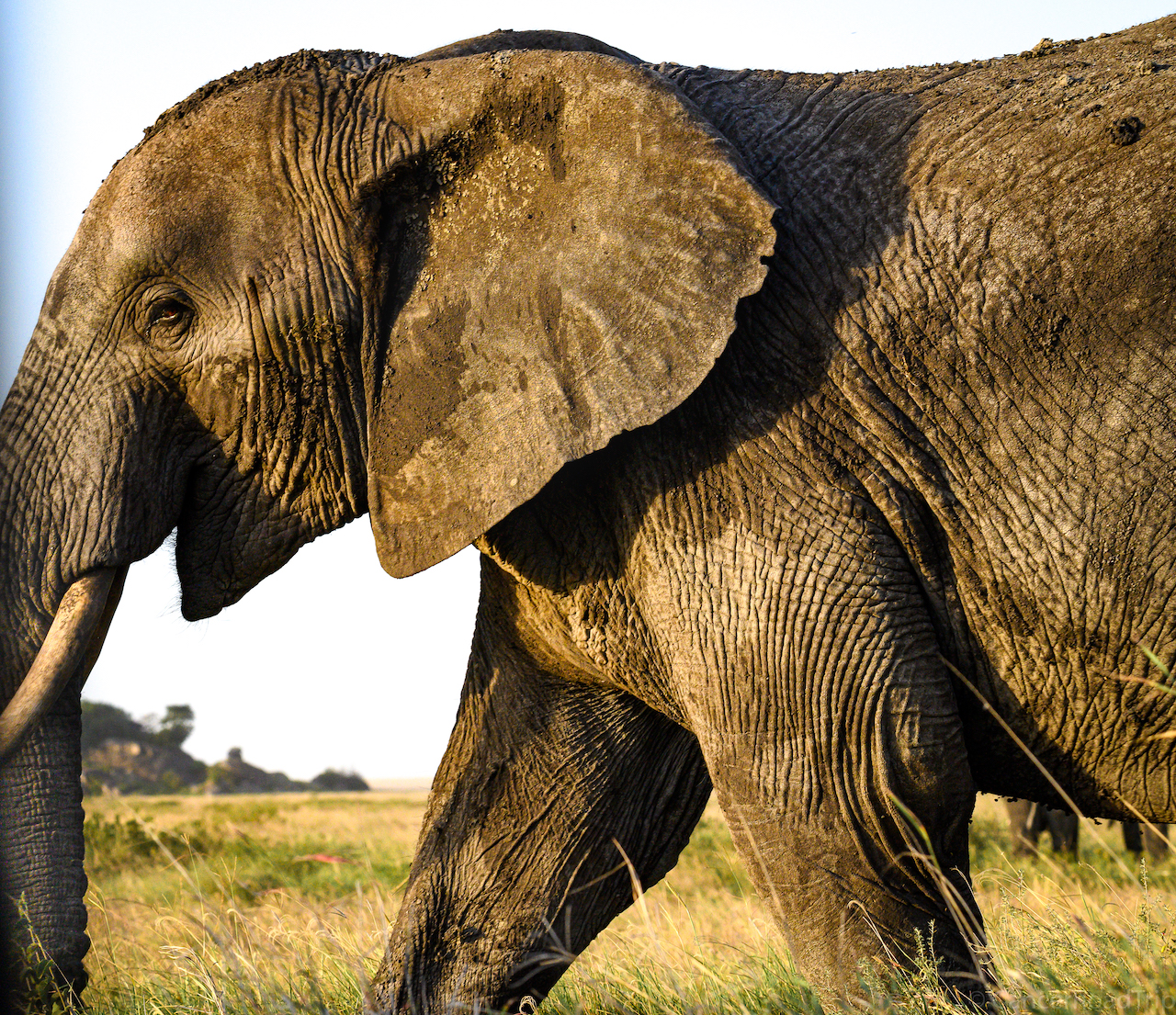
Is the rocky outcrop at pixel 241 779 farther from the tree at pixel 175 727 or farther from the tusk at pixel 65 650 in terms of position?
the tusk at pixel 65 650

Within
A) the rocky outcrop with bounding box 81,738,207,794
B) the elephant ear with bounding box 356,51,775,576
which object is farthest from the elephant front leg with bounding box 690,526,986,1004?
the rocky outcrop with bounding box 81,738,207,794

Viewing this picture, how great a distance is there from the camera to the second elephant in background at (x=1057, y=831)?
10492 millimetres

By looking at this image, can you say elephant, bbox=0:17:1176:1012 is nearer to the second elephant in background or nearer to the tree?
the second elephant in background

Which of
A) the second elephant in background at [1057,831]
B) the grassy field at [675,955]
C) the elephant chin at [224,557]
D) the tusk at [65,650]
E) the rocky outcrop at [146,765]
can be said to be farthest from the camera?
the rocky outcrop at [146,765]

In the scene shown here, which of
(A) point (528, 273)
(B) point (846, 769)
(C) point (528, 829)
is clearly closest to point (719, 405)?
(A) point (528, 273)

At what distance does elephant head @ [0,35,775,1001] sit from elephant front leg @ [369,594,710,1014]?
872 millimetres

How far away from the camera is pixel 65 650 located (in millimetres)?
3225

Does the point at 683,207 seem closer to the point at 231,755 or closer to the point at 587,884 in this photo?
the point at 587,884

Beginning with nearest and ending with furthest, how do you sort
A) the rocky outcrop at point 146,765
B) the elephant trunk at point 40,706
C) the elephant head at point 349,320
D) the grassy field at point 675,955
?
the grassy field at point 675,955, the elephant head at point 349,320, the elephant trunk at point 40,706, the rocky outcrop at point 146,765

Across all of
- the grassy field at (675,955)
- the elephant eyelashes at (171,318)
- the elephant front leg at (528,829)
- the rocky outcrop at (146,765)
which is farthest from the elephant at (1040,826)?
the rocky outcrop at (146,765)

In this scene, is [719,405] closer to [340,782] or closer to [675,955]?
[675,955]

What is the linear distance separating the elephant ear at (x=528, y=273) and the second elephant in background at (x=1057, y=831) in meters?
8.37

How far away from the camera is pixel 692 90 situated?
11.3ft

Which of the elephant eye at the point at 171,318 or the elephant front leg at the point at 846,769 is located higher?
the elephant eye at the point at 171,318
